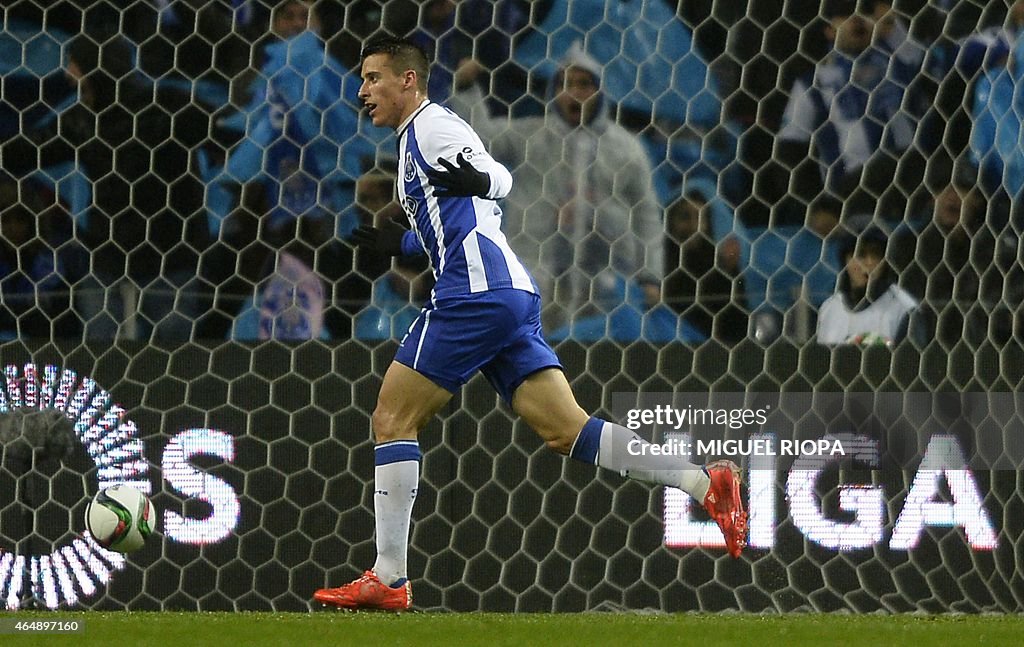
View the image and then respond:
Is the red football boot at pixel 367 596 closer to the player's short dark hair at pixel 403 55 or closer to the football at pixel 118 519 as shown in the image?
the football at pixel 118 519

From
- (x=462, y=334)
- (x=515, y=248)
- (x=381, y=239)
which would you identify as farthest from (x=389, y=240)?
(x=515, y=248)

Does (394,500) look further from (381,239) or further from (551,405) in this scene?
(381,239)

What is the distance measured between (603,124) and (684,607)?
1602mm

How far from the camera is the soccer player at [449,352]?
424 centimetres

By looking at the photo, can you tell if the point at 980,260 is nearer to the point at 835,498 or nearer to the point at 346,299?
the point at 835,498

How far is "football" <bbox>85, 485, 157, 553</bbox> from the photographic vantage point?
4.19 m

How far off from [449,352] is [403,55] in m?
0.83

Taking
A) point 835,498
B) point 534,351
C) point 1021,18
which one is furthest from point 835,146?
point 534,351

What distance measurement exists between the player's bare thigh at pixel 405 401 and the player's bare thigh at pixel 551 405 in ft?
0.76

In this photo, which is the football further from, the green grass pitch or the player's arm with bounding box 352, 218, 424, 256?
the player's arm with bounding box 352, 218, 424, 256

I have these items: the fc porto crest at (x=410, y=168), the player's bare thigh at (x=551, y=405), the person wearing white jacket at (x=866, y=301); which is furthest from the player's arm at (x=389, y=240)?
the person wearing white jacket at (x=866, y=301)

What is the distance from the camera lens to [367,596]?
13.8 feet

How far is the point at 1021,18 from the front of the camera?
535cm

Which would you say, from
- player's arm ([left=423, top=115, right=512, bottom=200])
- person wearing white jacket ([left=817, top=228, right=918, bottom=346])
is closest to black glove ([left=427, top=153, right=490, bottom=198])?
player's arm ([left=423, top=115, right=512, bottom=200])
